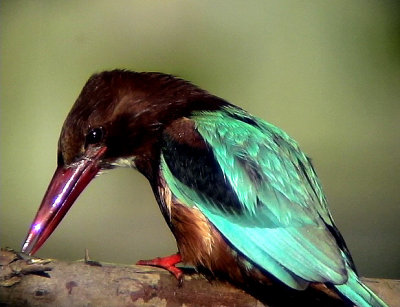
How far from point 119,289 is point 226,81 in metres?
2.02

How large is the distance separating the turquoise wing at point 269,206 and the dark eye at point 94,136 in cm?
24

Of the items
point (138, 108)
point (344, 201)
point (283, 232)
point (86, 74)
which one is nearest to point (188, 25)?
point (86, 74)

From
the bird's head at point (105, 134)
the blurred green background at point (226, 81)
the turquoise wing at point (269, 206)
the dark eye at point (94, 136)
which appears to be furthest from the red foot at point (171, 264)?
the blurred green background at point (226, 81)

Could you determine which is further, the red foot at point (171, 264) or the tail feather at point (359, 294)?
the red foot at point (171, 264)

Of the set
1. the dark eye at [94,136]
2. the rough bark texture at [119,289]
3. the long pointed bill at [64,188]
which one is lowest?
the rough bark texture at [119,289]

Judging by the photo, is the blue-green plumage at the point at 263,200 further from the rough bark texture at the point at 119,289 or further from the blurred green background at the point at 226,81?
the blurred green background at the point at 226,81

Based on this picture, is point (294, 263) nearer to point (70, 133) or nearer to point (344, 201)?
point (70, 133)

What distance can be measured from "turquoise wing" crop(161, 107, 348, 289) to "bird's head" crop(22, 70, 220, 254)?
0.16 metres

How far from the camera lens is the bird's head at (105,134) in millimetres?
3178

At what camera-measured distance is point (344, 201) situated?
4695 mm

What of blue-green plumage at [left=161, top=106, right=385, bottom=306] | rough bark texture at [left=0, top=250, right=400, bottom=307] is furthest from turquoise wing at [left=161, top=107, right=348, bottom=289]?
rough bark texture at [left=0, top=250, right=400, bottom=307]

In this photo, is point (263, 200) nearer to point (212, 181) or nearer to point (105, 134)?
point (212, 181)

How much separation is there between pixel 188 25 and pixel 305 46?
20.9 inches

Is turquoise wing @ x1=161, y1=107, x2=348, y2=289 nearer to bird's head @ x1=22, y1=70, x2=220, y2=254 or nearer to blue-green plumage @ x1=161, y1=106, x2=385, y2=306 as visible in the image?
blue-green plumage @ x1=161, y1=106, x2=385, y2=306
